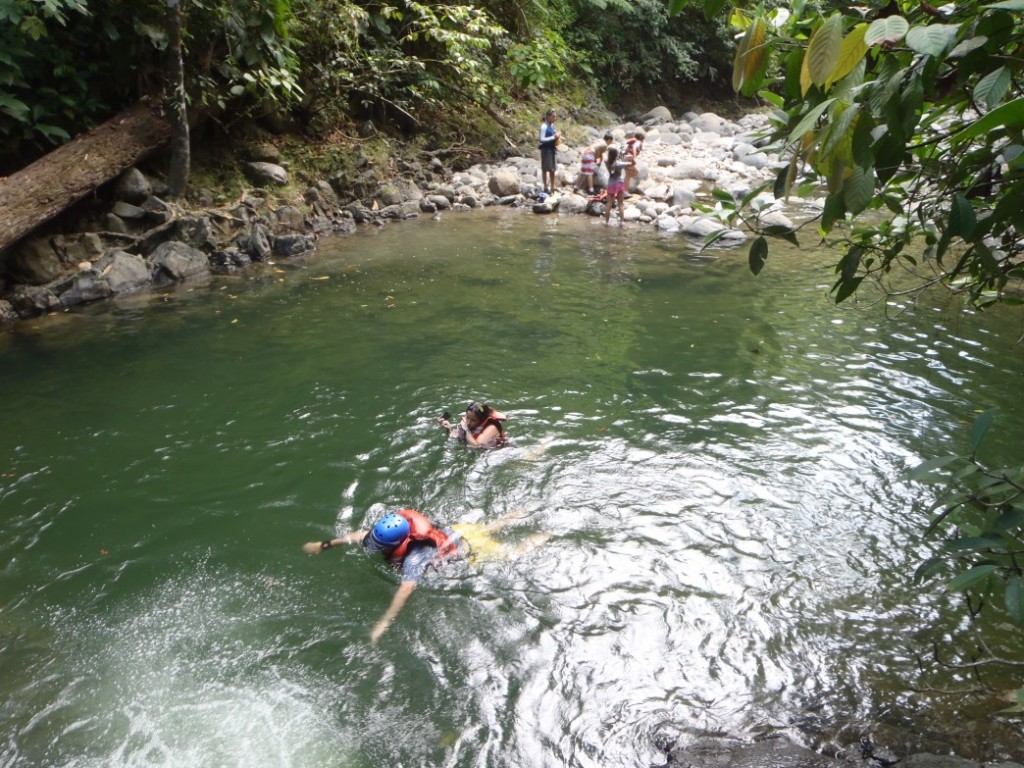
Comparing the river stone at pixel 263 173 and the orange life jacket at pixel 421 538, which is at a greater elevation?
the river stone at pixel 263 173

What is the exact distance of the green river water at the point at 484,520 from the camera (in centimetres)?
392

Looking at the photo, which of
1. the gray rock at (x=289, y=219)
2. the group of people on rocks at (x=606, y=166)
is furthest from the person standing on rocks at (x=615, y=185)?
the gray rock at (x=289, y=219)

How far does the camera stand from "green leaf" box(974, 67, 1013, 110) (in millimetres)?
1832

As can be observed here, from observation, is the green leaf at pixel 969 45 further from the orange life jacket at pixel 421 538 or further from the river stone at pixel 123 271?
the river stone at pixel 123 271

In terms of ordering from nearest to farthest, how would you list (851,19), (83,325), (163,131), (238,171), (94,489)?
(851,19) < (94,489) < (83,325) < (163,131) < (238,171)

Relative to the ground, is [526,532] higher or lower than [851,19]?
lower

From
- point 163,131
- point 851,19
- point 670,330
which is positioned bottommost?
point 670,330

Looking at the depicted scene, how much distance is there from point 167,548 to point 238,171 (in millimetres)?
10447

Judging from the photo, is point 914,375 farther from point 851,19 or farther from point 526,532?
point 851,19

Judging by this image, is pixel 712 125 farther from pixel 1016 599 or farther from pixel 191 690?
pixel 1016 599

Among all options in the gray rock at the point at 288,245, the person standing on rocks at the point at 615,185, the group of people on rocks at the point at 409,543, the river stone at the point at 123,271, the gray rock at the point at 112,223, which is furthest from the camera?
the person standing on rocks at the point at 615,185

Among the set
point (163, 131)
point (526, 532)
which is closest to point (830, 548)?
point (526, 532)

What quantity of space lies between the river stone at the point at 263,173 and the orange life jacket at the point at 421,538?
10.8m

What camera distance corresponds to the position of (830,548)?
5.23m
